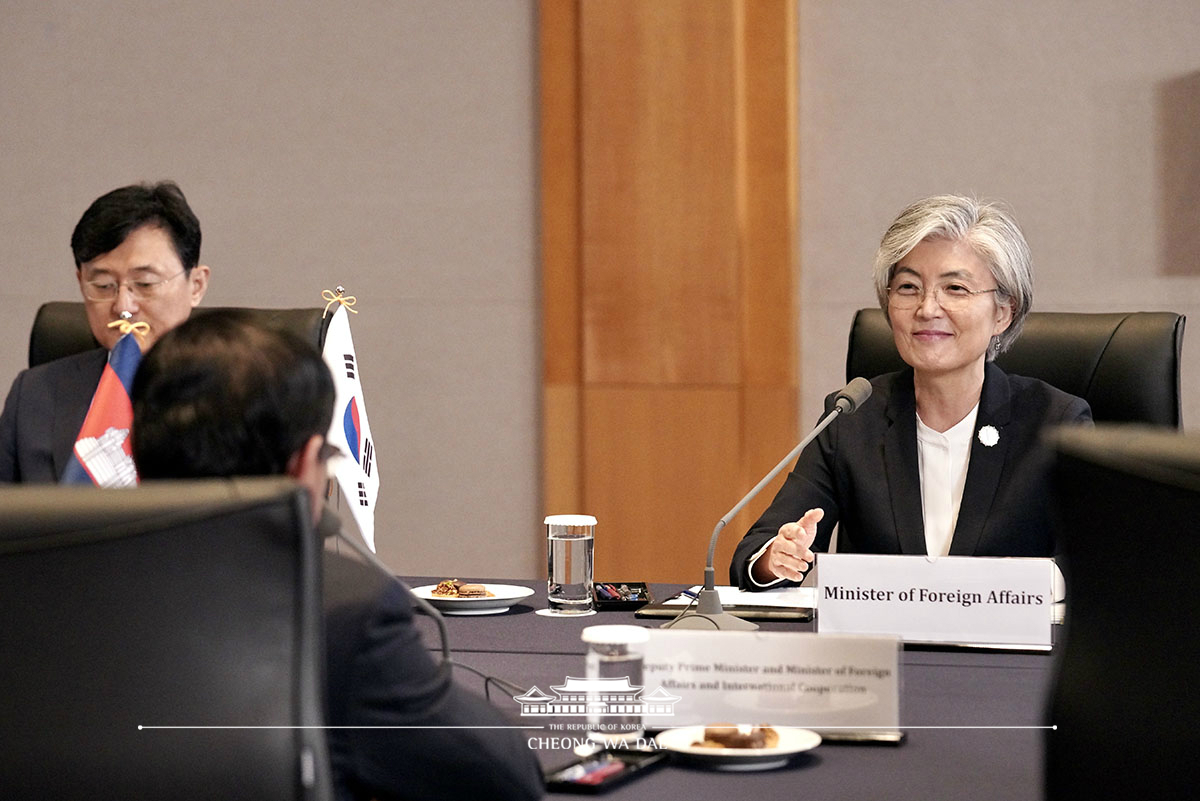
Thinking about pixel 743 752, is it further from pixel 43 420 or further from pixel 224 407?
pixel 43 420

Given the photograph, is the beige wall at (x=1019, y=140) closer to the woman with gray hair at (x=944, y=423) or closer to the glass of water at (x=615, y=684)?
the woman with gray hair at (x=944, y=423)

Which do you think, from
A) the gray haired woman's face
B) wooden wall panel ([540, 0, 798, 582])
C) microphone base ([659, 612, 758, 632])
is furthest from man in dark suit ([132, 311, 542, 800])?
wooden wall panel ([540, 0, 798, 582])

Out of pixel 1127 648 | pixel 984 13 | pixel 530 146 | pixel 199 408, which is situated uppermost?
pixel 984 13

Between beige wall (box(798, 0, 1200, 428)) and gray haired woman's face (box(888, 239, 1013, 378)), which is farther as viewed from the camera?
beige wall (box(798, 0, 1200, 428))

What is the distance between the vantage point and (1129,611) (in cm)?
90

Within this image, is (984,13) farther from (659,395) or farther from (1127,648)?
(1127,648)

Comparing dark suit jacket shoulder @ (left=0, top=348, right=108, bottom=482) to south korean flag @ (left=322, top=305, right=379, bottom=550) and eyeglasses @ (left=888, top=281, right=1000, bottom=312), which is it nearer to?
south korean flag @ (left=322, top=305, right=379, bottom=550)

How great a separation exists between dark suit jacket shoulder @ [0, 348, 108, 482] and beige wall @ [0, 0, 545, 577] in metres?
1.61

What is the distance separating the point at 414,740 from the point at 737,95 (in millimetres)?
3061

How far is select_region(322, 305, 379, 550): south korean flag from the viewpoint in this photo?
2596 mm

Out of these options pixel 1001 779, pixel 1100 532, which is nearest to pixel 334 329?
pixel 1001 779

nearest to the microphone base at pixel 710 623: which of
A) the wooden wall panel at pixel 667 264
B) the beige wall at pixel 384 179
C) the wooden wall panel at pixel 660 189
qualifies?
the wooden wall panel at pixel 667 264

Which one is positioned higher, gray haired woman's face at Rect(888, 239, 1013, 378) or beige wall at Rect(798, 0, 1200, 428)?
beige wall at Rect(798, 0, 1200, 428)

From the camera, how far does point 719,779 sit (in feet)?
4.24
